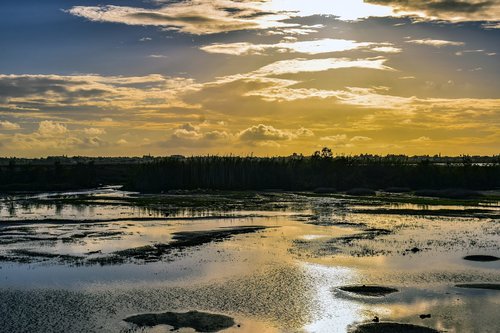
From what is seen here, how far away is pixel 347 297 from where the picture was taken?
23.5m

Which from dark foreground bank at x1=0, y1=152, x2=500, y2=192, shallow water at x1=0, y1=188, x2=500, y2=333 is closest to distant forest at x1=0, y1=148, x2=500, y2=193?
dark foreground bank at x1=0, y1=152, x2=500, y2=192

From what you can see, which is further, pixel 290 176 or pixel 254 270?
pixel 290 176

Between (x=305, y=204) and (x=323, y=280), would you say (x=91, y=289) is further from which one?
(x=305, y=204)

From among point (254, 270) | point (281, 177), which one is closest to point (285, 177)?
point (281, 177)

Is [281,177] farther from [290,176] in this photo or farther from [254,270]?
[254,270]

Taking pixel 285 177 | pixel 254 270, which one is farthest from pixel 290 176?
pixel 254 270

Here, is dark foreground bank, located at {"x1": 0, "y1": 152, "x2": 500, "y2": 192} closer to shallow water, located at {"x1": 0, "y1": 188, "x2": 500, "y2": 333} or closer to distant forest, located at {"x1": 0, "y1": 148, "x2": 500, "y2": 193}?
distant forest, located at {"x1": 0, "y1": 148, "x2": 500, "y2": 193}

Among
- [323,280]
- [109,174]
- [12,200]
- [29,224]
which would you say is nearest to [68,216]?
[29,224]

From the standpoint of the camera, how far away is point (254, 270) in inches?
1128

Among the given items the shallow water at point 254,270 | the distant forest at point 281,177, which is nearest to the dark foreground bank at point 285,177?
the distant forest at point 281,177

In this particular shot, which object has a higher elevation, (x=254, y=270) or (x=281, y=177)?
(x=281, y=177)

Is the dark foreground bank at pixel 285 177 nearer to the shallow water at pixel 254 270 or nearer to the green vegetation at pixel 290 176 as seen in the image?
the green vegetation at pixel 290 176

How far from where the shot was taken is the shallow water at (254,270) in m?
20.9

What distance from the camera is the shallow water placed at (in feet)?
68.6
